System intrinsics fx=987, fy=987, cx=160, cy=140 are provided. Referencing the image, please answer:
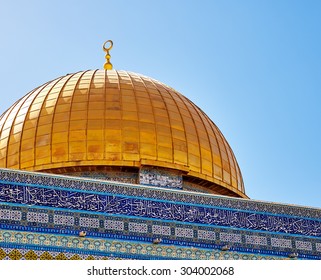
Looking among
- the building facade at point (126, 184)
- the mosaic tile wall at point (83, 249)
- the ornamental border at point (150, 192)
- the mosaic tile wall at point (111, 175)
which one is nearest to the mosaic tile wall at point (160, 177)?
the building facade at point (126, 184)

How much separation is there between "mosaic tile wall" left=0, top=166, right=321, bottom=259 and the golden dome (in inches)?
72.1

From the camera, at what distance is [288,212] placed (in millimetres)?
11406

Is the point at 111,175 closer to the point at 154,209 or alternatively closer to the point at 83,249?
the point at 154,209

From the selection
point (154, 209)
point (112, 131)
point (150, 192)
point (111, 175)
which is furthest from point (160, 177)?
point (154, 209)

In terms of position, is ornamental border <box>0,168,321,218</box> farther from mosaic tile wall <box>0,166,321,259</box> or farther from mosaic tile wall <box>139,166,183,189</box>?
mosaic tile wall <box>139,166,183,189</box>

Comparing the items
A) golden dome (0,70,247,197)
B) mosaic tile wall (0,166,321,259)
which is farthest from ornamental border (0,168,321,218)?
golden dome (0,70,247,197)

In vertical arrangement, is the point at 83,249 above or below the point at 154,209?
below

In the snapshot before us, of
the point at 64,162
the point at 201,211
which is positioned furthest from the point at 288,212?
the point at 64,162

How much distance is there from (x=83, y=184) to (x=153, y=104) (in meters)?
3.13

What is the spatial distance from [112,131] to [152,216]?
2405mm

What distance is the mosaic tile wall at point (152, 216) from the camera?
1020 centimetres

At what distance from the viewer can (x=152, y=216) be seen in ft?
35.0

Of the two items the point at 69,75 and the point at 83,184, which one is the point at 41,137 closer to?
the point at 69,75

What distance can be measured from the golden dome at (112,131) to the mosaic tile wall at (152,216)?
1832 millimetres
